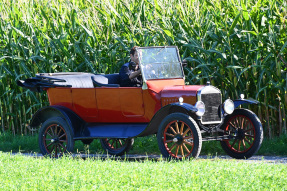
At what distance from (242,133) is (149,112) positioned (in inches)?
59.0

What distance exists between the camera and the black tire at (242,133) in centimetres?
886

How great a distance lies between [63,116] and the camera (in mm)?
9633

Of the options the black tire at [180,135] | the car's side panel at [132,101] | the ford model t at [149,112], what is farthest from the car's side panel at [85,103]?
the black tire at [180,135]

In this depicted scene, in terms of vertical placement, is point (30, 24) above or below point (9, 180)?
above

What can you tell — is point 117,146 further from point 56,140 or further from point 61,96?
point 61,96

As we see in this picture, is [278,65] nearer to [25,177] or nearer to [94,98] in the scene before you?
[94,98]

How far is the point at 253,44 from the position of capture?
34.0ft

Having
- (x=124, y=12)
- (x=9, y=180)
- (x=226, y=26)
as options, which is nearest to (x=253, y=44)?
(x=226, y=26)

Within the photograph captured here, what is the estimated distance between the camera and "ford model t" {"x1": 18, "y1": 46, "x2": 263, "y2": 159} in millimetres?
8602

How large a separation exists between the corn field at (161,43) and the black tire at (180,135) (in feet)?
7.01

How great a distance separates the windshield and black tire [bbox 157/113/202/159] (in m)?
1.02

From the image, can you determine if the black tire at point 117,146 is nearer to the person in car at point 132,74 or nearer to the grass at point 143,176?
the person in car at point 132,74

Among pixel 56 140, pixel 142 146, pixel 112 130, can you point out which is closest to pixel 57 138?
pixel 56 140

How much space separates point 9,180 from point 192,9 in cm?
604
